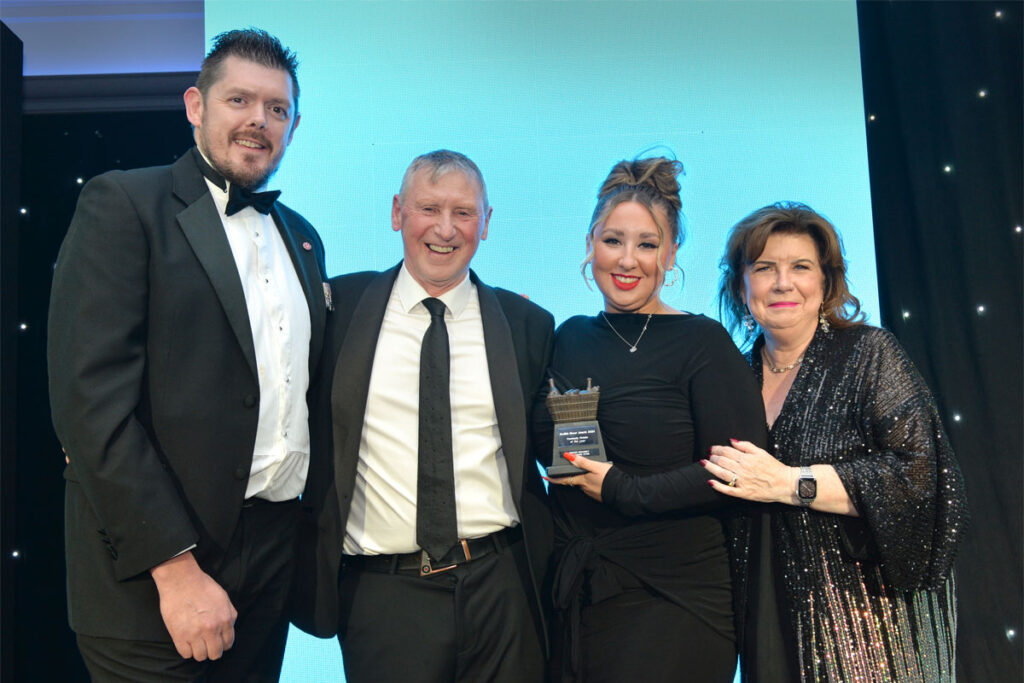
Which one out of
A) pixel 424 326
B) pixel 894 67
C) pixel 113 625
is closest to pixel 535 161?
pixel 424 326

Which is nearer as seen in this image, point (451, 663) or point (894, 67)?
point (451, 663)

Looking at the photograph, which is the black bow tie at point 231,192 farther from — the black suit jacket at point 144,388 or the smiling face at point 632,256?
the smiling face at point 632,256

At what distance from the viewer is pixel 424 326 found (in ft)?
7.06

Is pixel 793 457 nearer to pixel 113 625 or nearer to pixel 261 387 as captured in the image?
pixel 261 387

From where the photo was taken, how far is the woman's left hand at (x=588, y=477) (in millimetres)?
1962

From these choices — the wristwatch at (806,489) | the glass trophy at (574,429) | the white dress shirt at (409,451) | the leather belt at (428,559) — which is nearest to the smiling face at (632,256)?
the glass trophy at (574,429)

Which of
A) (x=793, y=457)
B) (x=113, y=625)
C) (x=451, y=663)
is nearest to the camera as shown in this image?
(x=113, y=625)

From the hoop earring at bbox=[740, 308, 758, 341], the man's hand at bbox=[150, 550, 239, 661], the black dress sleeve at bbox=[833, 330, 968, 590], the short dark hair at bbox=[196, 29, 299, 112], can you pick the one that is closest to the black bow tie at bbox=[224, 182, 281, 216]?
the short dark hair at bbox=[196, 29, 299, 112]

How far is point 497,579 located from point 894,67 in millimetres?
2830

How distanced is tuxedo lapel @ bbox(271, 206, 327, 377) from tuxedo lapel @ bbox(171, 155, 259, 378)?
0.24 m

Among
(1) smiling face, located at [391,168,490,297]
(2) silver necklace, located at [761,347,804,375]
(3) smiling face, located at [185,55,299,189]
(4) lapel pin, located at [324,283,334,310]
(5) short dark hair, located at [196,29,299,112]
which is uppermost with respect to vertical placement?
(5) short dark hair, located at [196,29,299,112]

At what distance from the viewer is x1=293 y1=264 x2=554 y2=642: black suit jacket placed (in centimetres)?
198

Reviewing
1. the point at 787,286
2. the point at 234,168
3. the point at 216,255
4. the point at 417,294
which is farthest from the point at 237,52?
the point at 787,286

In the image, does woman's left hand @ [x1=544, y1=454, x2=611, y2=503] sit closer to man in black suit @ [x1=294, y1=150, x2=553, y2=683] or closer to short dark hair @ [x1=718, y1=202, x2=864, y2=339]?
man in black suit @ [x1=294, y1=150, x2=553, y2=683]
